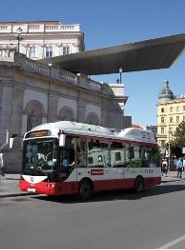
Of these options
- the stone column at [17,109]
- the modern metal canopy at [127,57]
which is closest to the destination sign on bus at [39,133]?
the stone column at [17,109]

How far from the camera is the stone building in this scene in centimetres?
2755

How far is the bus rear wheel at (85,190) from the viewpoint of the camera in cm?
1700

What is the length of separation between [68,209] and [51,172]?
89.4 inches

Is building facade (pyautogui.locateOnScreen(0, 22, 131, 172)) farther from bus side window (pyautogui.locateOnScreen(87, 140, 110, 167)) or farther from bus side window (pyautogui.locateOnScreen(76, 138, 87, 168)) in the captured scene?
bus side window (pyautogui.locateOnScreen(76, 138, 87, 168))

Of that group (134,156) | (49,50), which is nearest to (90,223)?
(134,156)

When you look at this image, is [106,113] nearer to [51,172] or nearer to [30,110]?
[30,110]

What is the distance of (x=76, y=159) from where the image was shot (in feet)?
54.8

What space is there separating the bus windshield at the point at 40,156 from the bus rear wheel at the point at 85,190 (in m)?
1.81

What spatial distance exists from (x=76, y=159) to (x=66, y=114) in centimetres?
1650

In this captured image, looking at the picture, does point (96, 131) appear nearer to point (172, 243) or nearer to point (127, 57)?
point (172, 243)

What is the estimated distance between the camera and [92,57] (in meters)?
38.3

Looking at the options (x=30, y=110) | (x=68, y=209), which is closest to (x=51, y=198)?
(x=68, y=209)

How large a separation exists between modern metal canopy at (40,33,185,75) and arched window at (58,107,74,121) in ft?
21.1

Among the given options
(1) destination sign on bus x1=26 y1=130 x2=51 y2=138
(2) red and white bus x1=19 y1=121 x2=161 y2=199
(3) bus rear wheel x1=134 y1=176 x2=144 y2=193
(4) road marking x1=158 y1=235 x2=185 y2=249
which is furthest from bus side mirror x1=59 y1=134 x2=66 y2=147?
(4) road marking x1=158 y1=235 x2=185 y2=249
